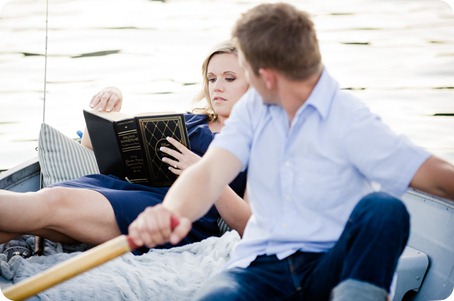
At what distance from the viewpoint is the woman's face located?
3271mm

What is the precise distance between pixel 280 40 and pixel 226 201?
911 mm

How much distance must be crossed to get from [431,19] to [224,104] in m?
5.71

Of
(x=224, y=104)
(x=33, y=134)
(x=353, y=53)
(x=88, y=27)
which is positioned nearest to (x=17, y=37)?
(x=88, y=27)

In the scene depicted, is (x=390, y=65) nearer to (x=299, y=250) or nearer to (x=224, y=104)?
(x=224, y=104)

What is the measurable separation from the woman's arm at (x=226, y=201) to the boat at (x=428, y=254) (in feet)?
1.78

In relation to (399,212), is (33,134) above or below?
below

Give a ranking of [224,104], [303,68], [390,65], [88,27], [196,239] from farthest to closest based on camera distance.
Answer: [88,27] < [390,65] < [224,104] < [196,239] < [303,68]

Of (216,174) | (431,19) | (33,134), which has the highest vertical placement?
(216,174)

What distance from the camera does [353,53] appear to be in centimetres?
771

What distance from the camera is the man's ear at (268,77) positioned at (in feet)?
6.97

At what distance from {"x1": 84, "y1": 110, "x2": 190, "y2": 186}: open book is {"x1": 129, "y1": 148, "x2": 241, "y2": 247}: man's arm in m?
0.80

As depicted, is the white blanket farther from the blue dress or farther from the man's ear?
the man's ear

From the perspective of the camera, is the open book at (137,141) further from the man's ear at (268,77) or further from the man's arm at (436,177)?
the man's arm at (436,177)

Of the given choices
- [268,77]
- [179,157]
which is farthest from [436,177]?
[179,157]
